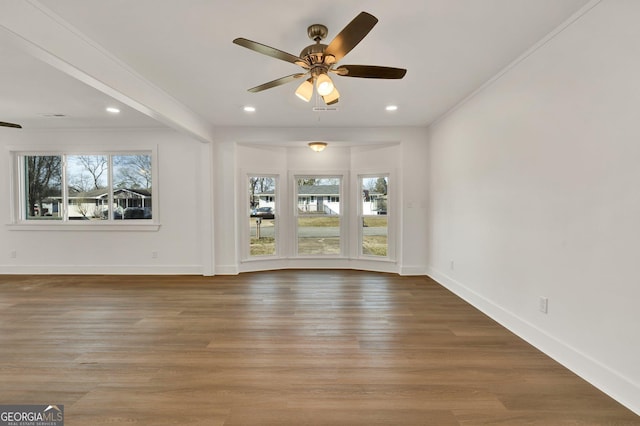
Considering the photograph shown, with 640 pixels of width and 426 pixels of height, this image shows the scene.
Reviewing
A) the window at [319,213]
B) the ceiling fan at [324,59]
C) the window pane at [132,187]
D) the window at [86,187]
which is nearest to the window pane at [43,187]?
the window at [86,187]

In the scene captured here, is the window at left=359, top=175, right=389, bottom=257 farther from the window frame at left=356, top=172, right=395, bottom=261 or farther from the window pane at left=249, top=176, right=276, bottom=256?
the window pane at left=249, top=176, right=276, bottom=256

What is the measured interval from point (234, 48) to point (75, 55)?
1.27 metres

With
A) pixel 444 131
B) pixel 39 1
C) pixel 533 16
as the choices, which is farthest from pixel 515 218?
pixel 39 1

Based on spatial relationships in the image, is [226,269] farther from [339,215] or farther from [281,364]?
[281,364]

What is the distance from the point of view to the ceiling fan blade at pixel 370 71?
86.7 inches

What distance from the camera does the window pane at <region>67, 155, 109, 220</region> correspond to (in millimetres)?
5355

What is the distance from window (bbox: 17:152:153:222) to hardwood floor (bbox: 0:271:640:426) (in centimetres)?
190

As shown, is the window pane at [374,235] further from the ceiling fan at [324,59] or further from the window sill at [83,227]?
the window sill at [83,227]

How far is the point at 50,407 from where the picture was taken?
1.83m

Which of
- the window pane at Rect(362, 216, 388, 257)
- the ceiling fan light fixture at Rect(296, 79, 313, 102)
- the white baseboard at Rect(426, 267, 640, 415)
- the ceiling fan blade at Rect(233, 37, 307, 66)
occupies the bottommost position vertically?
the white baseboard at Rect(426, 267, 640, 415)

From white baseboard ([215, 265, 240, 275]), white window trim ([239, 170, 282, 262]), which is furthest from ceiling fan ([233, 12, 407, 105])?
white baseboard ([215, 265, 240, 275])

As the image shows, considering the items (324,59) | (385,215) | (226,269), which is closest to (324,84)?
(324,59)

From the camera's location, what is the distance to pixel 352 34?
1.83 m

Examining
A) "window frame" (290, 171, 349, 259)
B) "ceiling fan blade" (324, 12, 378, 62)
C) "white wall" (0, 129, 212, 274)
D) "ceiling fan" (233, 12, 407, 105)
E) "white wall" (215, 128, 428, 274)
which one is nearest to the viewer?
"ceiling fan blade" (324, 12, 378, 62)
